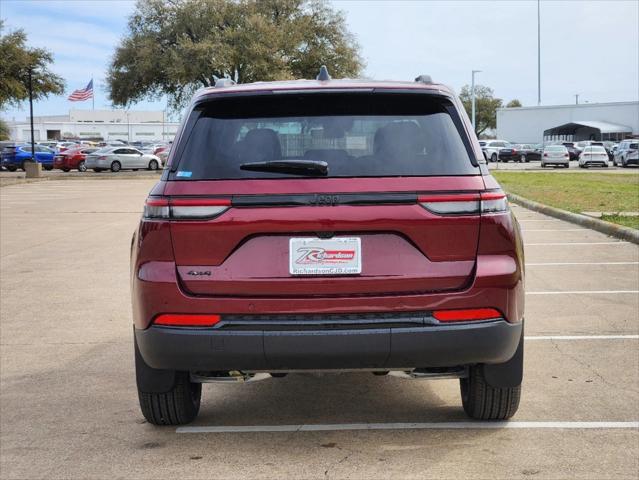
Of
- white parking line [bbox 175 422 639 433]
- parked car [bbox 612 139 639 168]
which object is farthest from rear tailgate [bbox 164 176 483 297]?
parked car [bbox 612 139 639 168]

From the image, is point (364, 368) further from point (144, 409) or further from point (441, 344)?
point (144, 409)

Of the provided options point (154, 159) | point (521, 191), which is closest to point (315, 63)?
point (154, 159)

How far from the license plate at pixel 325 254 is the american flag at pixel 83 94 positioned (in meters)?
84.1

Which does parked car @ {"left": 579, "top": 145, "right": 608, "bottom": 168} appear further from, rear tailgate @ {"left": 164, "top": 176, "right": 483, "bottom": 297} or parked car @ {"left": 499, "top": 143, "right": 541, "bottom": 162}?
rear tailgate @ {"left": 164, "top": 176, "right": 483, "bottom": 297}

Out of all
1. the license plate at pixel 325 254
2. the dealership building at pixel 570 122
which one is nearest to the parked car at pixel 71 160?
the dealership building at pixel 570 122

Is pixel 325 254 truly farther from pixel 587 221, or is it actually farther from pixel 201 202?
pixel 587 221

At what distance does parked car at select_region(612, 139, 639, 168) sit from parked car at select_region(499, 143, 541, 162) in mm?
10701

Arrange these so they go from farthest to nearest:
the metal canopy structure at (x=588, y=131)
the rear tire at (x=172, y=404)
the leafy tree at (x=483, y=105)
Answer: the leafy tree at (x=483, y=105)
the metal canopy structure at (x=588, y=131)
the rear tire at (x=172, y=404)

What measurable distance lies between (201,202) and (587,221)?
43.4ft

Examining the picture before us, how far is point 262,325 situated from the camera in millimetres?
3955

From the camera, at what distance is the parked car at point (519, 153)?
60.9 meters

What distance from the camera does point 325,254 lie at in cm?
396

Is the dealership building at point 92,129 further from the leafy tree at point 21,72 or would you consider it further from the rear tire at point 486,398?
the rear tire at point 486,398

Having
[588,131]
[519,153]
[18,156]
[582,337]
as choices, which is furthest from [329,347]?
[588,131]
